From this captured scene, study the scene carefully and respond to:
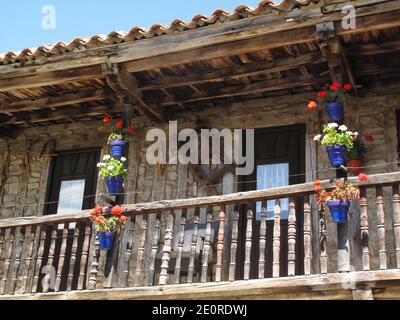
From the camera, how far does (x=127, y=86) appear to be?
6.97 metres

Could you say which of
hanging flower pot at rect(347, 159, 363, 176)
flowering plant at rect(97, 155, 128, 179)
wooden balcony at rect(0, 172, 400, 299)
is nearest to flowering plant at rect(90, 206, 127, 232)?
wooden balcony at rect(0, 172, 400, 299)

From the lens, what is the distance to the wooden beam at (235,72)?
21.6 feet

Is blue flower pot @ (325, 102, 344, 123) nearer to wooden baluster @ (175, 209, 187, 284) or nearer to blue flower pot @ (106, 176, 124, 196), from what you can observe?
wooden baluster @ (175, 209, 187, 284)

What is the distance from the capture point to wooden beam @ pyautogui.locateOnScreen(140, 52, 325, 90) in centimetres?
659

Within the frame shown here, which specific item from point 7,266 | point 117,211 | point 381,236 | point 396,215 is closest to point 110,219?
point 117,211

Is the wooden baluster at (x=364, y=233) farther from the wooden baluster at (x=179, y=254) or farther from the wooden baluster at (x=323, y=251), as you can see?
the wooden baluster at (x=179, y=254)

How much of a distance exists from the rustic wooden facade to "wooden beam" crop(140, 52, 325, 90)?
2 centimetres

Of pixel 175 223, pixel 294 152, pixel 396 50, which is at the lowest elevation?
pixel 175 223

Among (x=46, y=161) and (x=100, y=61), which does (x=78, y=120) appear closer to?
(x=46, y=161)

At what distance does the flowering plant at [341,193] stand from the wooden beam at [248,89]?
181 cm

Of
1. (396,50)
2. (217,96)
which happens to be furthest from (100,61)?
(396,50)

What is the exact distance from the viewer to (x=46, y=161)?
→ 8.91m

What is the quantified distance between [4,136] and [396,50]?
19.0 ft
